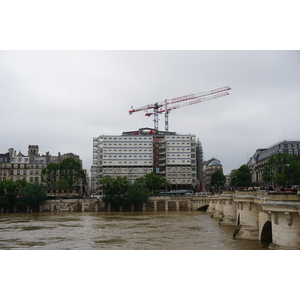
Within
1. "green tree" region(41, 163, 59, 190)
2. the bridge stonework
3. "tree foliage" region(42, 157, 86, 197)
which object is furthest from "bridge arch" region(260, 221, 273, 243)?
"green tree" region(41, 163, 59, 190)

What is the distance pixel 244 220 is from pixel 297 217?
13.5 meters

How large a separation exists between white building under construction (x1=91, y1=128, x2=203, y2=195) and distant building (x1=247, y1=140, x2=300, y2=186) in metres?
25.0

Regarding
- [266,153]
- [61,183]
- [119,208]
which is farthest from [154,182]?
[266,153]

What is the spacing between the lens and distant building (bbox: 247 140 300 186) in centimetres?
10056

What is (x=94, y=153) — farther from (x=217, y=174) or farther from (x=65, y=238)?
(x=65, y=238)

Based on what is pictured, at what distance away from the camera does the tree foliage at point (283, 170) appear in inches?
2785

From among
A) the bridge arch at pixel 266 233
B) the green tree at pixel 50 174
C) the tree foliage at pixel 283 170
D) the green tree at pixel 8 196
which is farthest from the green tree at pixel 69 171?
the bridge arch at pixel 266 233

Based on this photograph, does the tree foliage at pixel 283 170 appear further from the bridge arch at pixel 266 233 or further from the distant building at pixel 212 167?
the distant building at pixel 212 167

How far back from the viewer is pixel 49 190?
106812mm

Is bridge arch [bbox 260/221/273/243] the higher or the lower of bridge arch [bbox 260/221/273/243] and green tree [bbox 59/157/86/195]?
the lower

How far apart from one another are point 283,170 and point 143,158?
53.2 m

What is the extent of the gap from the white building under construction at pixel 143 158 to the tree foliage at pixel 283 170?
42.5m

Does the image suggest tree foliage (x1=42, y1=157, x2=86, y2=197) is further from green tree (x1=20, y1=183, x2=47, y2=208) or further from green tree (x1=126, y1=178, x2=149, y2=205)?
green tree (x1=126, y1=178, x2=149, y2=205)

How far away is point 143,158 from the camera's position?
11656 centimetres
